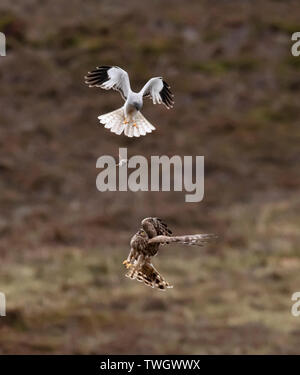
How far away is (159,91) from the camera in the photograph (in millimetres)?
3961

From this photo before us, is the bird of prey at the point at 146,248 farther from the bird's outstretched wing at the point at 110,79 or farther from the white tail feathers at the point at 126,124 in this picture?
the bird's outstretched wing at the point at 110,79

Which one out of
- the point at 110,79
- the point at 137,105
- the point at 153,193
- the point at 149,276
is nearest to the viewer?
the point at 137,105

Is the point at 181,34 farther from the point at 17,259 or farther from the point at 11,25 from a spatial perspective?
the point at 17,259

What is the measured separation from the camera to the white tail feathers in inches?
143

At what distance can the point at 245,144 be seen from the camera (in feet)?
172

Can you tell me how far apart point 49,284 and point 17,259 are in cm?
420

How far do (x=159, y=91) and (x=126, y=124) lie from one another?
1.15 ft

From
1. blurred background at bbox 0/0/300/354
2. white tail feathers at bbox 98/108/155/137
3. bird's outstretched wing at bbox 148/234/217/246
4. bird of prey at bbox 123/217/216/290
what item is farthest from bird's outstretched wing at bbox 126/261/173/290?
blurred background at bbox 0/0/300/354

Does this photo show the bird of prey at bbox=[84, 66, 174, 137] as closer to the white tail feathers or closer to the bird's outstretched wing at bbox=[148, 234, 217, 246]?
the white tail feathers

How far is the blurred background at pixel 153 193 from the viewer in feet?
100

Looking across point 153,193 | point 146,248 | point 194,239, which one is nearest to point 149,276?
point 146,248

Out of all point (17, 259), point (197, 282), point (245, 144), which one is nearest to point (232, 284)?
point (197, 282)

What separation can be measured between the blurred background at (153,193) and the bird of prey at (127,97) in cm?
1668

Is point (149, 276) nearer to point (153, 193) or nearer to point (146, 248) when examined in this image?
point (146, 248)
